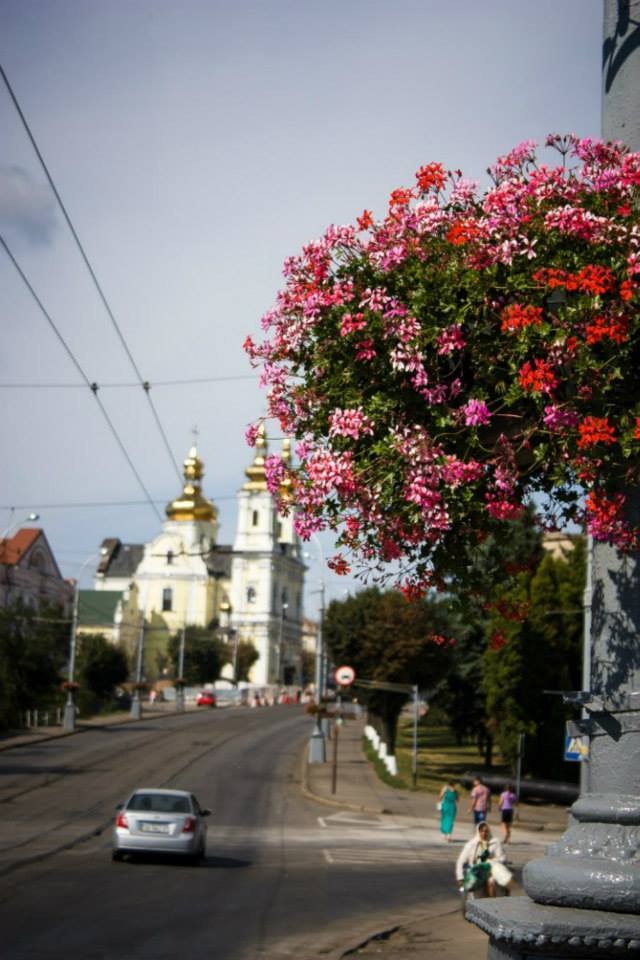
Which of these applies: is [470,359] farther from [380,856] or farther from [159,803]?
[380,856]

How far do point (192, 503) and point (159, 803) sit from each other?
134432mm

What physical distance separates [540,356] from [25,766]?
1652 inches

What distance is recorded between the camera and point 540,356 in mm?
5441

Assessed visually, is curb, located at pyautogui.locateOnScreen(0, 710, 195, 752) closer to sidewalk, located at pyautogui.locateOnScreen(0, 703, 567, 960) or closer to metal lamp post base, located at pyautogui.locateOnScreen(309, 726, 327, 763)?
sidewalk, located at pyautogui.locateOnScreen(0, 703, 567, 960)

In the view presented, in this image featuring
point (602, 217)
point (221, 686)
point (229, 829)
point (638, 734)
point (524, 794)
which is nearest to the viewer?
point (638, 734)

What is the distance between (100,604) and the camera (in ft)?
513

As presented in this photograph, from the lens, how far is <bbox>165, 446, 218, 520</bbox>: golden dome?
6102 inches

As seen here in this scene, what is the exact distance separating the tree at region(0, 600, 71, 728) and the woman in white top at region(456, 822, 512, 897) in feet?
136

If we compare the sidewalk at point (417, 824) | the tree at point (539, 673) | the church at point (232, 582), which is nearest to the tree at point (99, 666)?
the sidewalk at point (417, 824)

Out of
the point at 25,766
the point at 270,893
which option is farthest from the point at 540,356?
the point at 25,766

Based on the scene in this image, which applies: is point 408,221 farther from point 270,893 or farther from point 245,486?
point 245,486

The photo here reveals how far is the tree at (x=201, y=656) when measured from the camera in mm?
123688

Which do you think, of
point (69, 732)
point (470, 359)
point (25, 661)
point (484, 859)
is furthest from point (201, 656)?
point (470, 359)

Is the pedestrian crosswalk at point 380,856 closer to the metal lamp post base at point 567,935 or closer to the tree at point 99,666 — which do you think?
the metal lamp post base at point 567,935
